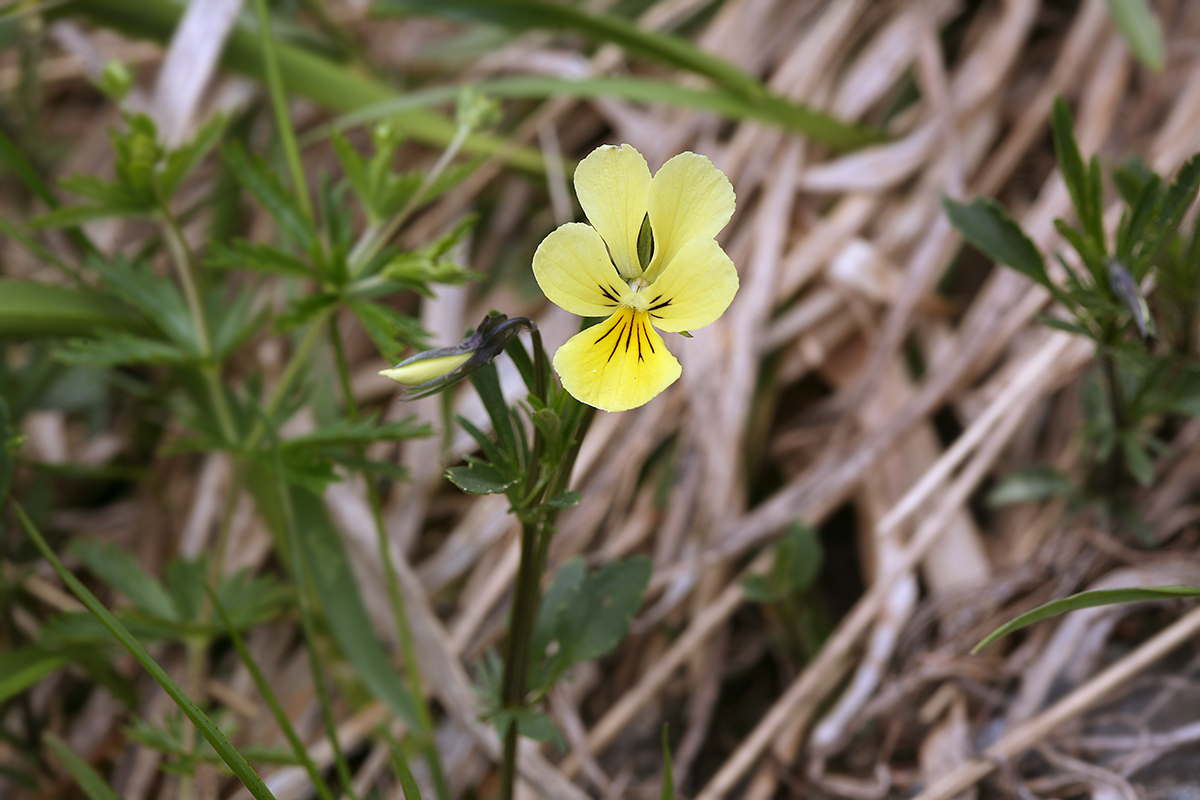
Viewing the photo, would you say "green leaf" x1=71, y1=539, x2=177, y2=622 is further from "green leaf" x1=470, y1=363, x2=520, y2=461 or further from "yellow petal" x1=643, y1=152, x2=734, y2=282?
"yellow petal" x1=643, y1=152, x2=734, y2=282

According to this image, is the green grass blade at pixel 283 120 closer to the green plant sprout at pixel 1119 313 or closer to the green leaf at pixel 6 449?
the green leaf at pixel 6 449

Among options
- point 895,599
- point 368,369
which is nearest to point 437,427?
point 368,369

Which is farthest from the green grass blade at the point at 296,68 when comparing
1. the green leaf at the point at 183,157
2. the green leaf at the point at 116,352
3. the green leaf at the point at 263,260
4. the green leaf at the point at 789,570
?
the green leaf at the point at 789,570

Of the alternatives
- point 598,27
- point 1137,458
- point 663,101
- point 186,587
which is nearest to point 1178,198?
point 1137,458

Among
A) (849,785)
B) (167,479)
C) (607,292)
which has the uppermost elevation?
(607,292)

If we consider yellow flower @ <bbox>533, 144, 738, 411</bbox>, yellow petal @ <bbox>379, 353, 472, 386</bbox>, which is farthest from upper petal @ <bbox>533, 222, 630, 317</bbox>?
yellow petal @ <bbox>379, 353, 472, 386</bbox>

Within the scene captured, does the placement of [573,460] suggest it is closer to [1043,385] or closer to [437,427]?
[437,427]

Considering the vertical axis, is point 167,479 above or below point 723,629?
above
